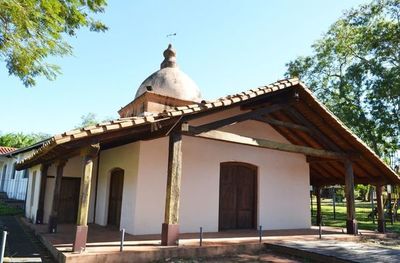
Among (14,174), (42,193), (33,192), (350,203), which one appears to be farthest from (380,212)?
(14,174)

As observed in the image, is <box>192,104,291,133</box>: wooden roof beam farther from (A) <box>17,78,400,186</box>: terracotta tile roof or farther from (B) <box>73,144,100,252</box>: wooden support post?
(B) <box>73,144,100,252</box>: wooden support post

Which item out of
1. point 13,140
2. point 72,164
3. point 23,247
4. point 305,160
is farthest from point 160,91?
point 13,140

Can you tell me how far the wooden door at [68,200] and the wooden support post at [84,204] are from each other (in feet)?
21.7

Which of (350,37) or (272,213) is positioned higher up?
(350,37)

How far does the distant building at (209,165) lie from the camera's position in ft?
28.1

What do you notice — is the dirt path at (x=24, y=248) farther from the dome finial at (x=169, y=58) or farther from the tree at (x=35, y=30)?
the dome finial at (x=169, y=58)

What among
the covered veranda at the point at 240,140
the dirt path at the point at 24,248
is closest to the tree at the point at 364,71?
the covered veranda at the point at 240,140

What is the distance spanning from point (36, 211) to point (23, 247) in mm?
4094

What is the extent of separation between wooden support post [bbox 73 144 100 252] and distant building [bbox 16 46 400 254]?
0.21m

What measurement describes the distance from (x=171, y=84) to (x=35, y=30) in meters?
7.24

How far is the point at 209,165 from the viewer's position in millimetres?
10852

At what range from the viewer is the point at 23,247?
8227 millimetres

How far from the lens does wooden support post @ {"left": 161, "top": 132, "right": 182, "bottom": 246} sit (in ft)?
24.5

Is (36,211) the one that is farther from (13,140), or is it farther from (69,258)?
(13,140)
